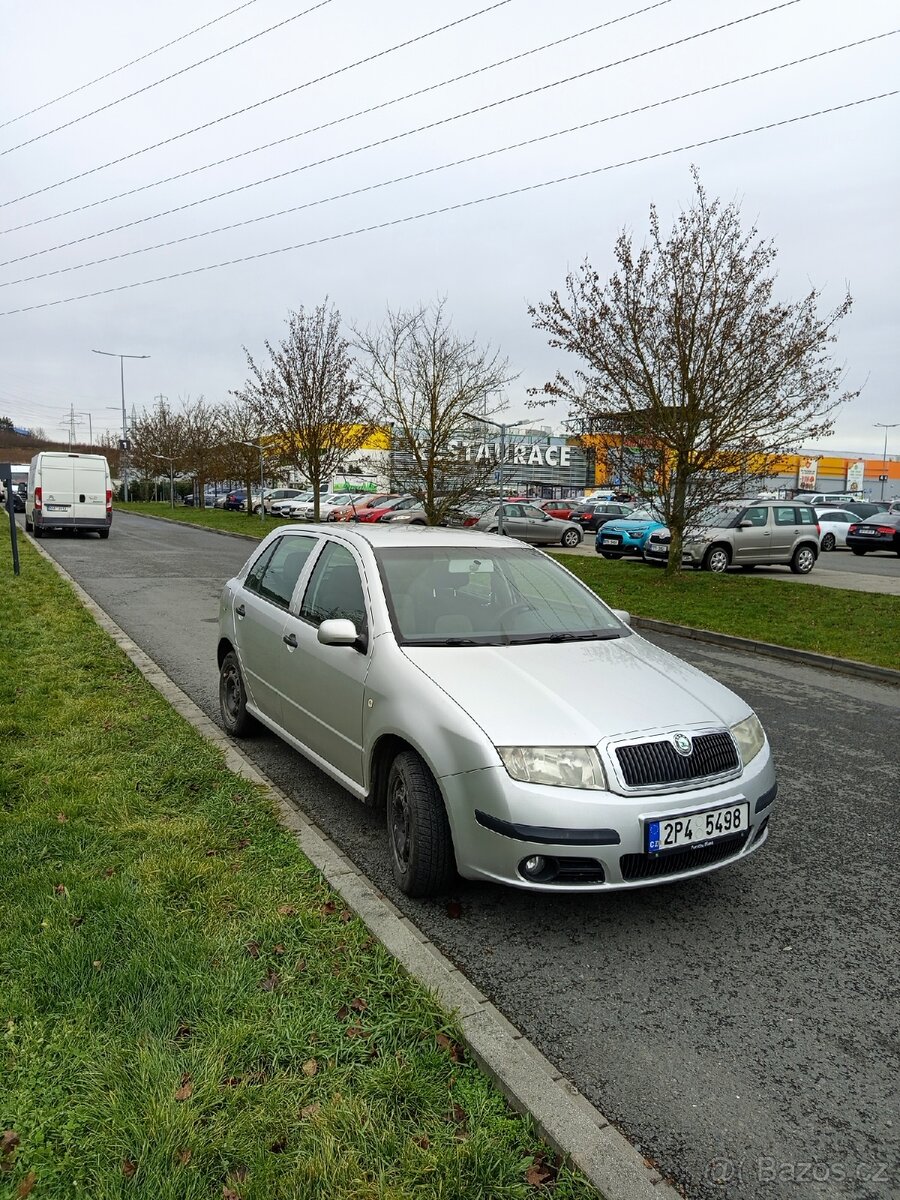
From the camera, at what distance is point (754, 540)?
20.4 m

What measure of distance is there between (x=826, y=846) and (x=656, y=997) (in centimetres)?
179

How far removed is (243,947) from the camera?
304 centimetres

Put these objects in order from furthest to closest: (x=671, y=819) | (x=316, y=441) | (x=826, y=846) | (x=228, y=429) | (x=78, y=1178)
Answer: (x=228, y=429) < (x=316, y=441) < (x=826, y=846) < (x=671, y=819) < (x=78, y=1178)

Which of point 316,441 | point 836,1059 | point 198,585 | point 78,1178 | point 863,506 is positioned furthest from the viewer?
point 863,506

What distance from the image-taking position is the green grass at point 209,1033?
209cm

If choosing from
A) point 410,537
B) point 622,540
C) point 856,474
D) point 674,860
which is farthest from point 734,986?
point 856,474

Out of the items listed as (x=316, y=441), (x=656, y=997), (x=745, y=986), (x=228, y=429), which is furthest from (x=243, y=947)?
(x=228, y=429)

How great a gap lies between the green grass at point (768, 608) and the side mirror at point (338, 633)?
23.8ft

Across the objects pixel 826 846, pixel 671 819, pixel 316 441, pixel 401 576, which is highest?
pixel 316 441

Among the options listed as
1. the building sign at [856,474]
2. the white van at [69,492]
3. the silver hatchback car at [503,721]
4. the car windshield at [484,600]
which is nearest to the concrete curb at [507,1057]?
the silver hatchback car at [503,721]

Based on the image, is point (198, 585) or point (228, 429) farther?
point (228, 429)

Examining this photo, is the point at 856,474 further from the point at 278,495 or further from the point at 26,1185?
the point at 26,1185

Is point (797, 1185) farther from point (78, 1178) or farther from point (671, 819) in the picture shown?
A: point (78, 1178)

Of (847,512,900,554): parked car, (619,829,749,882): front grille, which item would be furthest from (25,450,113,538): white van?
(847,512,900,554): parked car
